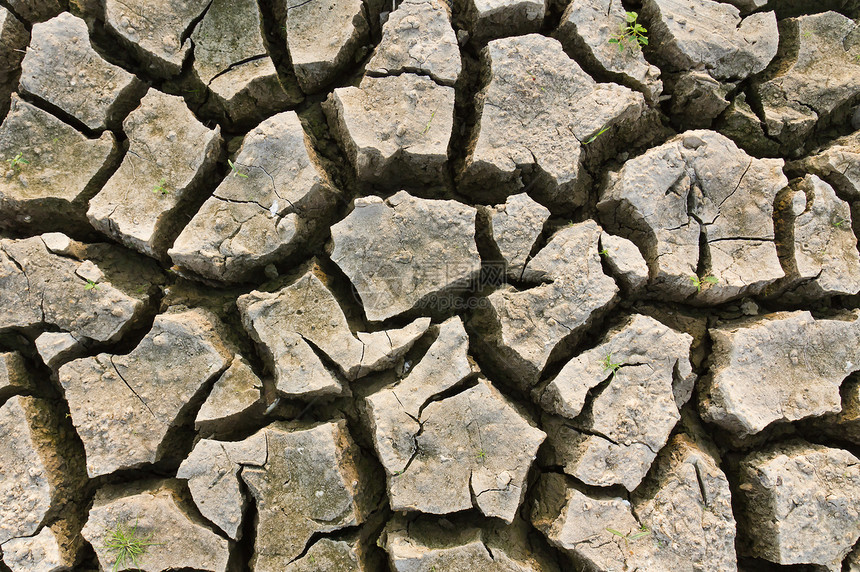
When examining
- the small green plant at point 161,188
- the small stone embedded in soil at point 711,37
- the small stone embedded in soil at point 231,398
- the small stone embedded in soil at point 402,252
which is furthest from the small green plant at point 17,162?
the small stone embedded in soil at point 711,37

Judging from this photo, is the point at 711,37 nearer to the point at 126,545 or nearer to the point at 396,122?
the point at 396,122

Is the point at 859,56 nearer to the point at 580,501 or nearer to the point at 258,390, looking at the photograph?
Answer: the point at 580,501

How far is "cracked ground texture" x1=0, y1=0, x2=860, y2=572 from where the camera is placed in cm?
183

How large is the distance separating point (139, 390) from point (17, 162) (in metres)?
1.01

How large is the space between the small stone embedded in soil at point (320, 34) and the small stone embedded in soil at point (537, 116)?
22.4 inches

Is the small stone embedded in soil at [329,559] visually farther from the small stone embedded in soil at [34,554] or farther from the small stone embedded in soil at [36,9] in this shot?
the small stone embedded in soil at [36,9]

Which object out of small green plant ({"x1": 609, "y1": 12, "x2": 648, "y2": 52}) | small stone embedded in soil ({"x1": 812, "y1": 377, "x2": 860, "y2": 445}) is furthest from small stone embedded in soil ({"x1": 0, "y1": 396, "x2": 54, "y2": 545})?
small stone embedded in soil ({"x1": 812, "y1": 377, "x2": 860, "y2": 445})

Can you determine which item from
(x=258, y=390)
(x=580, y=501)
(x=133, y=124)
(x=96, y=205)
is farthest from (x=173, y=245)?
(x=580, y=501)

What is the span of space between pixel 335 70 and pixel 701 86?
5.07 feet

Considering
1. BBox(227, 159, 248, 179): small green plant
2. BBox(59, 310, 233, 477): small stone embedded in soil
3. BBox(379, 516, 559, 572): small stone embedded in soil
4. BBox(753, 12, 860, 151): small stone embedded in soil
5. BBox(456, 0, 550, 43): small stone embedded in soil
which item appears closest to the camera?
BBox(379, 516, 559, 572): small stone embedded in soil

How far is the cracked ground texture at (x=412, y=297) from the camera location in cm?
183

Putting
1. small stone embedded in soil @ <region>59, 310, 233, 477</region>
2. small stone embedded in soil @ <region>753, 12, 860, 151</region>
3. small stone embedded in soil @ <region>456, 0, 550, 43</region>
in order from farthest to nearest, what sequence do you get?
small stone embedded in soil @ <region>753, 12, 860, 151</region>, small stone embedded in soil @ <region>456, 0, 550, 43</region>, small stone embedded in soil @ <region>59, 310, 233, 477</region>

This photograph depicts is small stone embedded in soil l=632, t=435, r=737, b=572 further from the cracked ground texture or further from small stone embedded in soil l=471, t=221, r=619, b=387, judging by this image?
small stone embedded in soil l=471, t=221, r=619, b=387

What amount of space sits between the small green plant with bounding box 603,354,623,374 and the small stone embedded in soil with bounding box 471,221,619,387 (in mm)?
142
